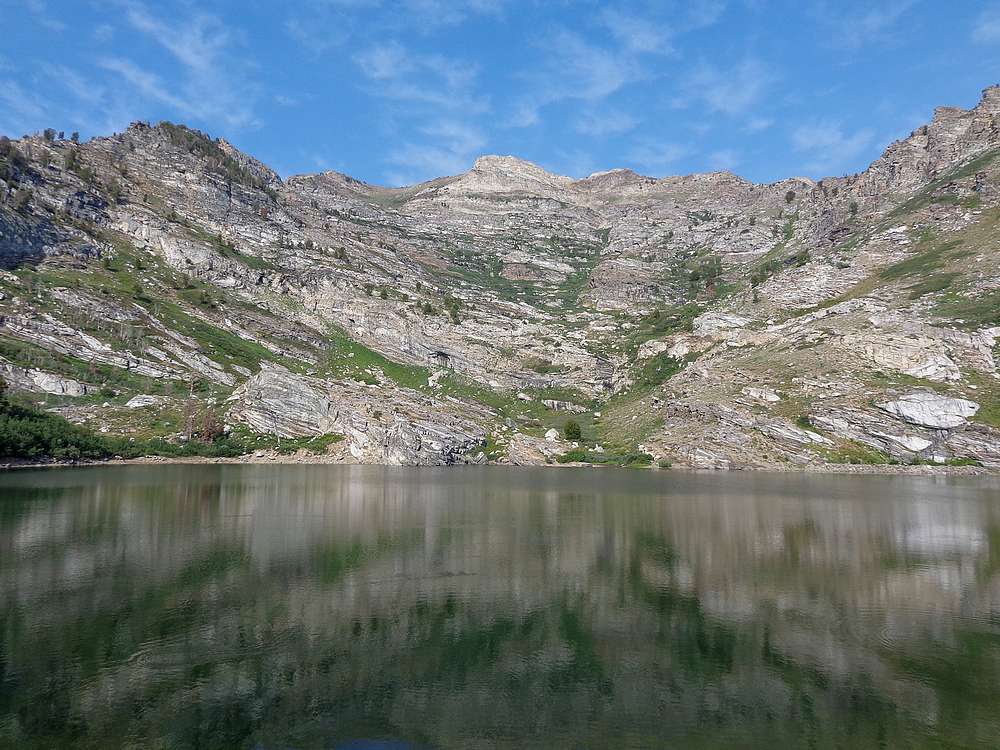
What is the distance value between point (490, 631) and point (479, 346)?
494 ft

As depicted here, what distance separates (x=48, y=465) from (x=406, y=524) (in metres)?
73.8

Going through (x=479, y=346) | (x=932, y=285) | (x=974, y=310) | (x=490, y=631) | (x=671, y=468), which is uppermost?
(x=932, y=285)

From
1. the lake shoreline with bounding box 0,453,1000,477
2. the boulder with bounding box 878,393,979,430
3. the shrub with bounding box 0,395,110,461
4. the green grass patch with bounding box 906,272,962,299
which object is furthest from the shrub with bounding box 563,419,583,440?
the shrub with bounding box 0,395,110,461

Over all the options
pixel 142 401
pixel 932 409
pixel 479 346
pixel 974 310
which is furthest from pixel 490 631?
pixel 479 346

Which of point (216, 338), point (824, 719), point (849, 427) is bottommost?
point (824, 719)

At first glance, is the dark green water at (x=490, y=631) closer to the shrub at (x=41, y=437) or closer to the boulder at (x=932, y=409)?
the shrub at (x=41, y=437)

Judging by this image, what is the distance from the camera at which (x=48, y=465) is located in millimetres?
89250

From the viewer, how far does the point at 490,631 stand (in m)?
23.5

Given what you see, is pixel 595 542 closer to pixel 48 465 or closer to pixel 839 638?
pixel 839 638

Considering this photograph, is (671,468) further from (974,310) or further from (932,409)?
(974,310)

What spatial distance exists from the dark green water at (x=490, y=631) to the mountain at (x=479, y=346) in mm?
63345

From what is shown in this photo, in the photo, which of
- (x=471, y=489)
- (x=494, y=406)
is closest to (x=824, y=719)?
(x=471, y=489)

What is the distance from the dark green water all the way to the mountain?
6334 centimetres

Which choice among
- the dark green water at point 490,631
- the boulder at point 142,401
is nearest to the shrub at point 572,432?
the dark green water at point 490,631
